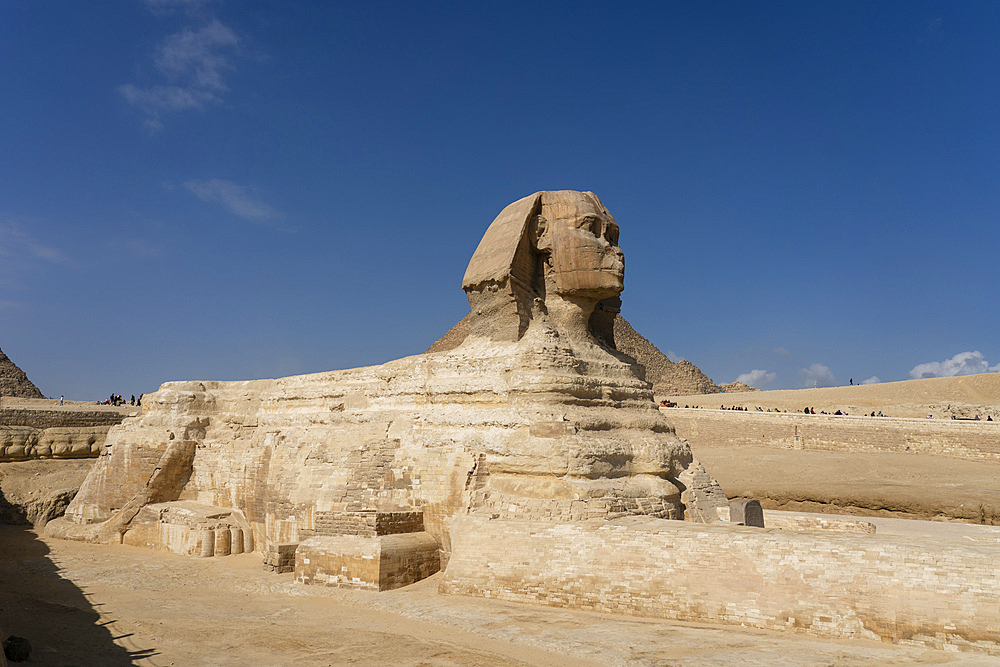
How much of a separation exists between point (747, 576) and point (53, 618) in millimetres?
7090

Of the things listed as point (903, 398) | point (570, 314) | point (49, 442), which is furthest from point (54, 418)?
point (903, 398)

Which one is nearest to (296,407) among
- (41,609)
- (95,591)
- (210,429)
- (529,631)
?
(210,429)

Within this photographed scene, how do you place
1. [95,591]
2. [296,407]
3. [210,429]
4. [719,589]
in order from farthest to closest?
[210,429] → [296,407] → [95,591] → [719,589]

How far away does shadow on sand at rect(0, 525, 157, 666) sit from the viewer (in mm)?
5613

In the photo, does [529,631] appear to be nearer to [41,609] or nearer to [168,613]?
[168,613]

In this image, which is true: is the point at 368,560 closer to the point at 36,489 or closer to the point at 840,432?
the point at 36,489

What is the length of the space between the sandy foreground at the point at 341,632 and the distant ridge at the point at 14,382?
26.1m

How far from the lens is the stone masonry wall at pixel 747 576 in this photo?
4578mm

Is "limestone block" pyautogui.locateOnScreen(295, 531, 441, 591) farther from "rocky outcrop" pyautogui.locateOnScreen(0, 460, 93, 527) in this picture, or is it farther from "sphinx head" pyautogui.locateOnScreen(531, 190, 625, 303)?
"rocky outcrop" pyautogui.locateOnScreen(0, 460, 93, 527)

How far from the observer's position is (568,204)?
28.7ft

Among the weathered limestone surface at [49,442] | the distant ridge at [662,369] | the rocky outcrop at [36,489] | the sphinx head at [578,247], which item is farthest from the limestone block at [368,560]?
the distant ridge at [662,369]

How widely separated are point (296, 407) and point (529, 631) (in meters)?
7.10

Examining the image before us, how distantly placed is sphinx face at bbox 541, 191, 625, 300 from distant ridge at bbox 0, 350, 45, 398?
30965 mm

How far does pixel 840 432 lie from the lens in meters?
20.2
